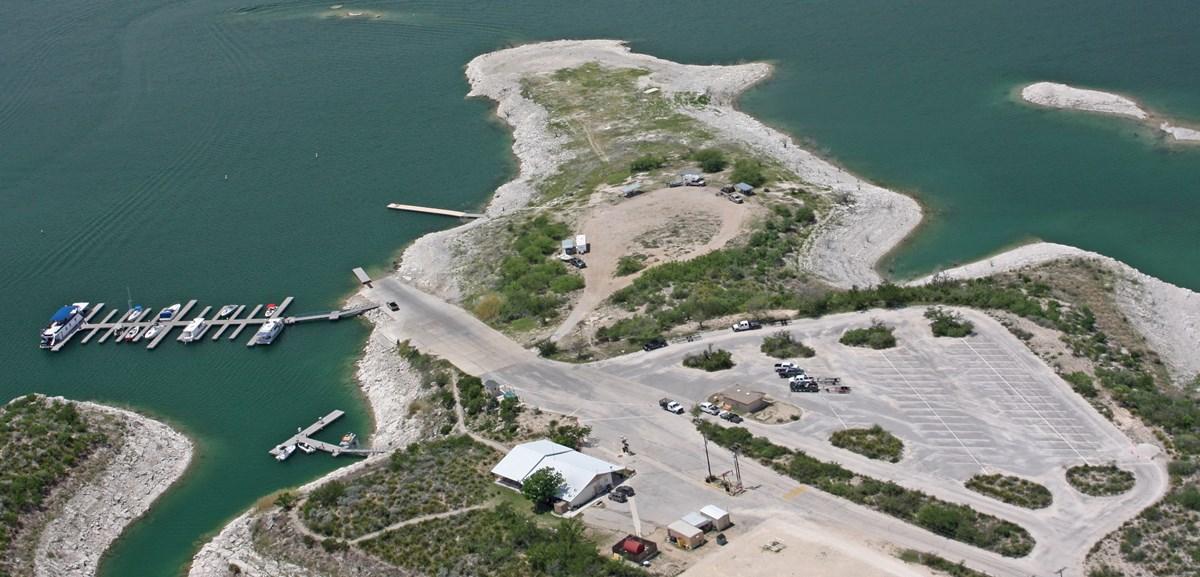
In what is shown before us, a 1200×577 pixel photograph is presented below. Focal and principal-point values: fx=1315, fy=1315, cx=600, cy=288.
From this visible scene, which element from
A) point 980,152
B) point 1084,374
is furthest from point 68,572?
point 980,152

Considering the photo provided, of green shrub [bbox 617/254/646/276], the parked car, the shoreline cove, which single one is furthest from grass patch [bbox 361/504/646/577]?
green shrub [bbox 617/254/646/276]

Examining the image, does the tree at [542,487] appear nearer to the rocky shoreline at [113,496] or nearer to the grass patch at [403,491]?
the grass patch at [403,491]

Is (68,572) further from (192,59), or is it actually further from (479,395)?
(192,59)

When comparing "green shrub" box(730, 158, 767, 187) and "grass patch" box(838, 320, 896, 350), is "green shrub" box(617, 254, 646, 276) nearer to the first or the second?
"green shrub" box(730, 158, 767, 187)

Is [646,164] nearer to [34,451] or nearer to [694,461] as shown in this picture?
[694,461]

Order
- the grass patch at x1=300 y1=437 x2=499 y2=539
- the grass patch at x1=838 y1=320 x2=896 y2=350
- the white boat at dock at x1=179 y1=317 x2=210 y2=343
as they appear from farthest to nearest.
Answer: the white boat at dock at x1=179 y1=317 x2=210 y2=343 → the grass patch at x1=838 y1=320 x2=896 y2=350 → the grass patch at x1=300 y1=437 x2=499 y2=539

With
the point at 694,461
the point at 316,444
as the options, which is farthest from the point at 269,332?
the point at 694,461
